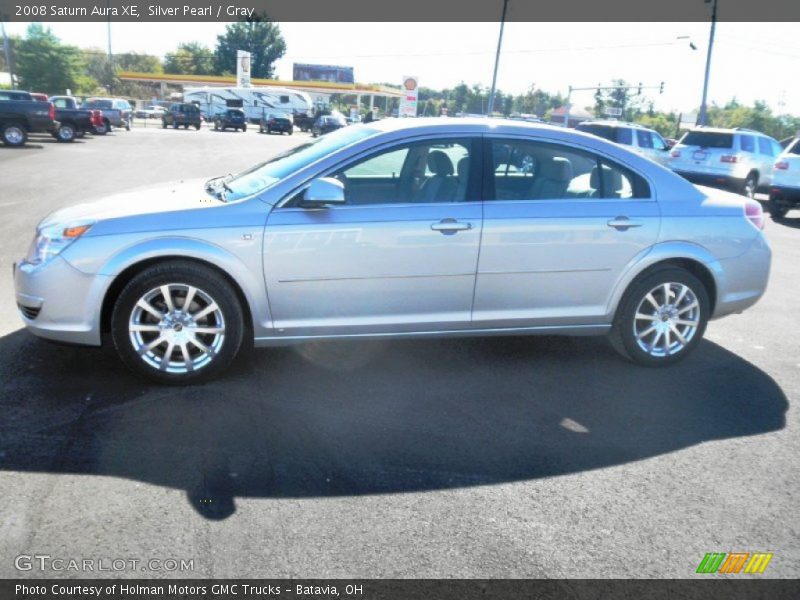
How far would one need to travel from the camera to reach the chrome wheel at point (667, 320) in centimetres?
516

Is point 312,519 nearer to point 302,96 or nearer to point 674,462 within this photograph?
point 674,462

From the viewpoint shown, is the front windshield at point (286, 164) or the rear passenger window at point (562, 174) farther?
the rear passenger window at point (562, 174)

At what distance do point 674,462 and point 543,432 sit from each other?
72cm

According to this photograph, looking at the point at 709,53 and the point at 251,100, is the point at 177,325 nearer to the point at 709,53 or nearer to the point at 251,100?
the point at 709,53

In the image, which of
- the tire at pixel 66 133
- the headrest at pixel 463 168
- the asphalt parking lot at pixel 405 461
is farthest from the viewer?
the tire at pixel 66 133

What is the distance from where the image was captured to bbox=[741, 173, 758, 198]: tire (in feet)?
57.2

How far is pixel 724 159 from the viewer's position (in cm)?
1720

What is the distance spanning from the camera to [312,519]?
3.13 m

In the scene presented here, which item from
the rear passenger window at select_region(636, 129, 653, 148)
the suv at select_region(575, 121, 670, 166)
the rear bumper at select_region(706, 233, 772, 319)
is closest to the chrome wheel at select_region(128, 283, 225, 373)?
the rear bumper at select_region(706, 233, 772, 319)

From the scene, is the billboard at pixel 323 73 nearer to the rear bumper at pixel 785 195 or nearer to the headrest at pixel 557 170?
the rear bumper at pixel 785 195

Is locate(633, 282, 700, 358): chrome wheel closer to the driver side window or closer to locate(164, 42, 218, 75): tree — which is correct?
the driver side window

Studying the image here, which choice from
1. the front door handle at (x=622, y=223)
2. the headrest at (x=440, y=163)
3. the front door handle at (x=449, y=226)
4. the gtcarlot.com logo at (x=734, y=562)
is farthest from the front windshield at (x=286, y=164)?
the gtcarlot.com logo at (x=734, y=562)

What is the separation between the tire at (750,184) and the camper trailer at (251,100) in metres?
48.5

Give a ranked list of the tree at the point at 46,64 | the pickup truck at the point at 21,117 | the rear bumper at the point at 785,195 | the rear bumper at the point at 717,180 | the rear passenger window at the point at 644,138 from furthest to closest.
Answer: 1. the tree at the point at 46,64
2. the pickup truck at the point at 21,117
3. the rear passenger window at the point at 644,138
4. the rear bumper at the point at 717,180
5. the rear bumper at the point at 785,195
